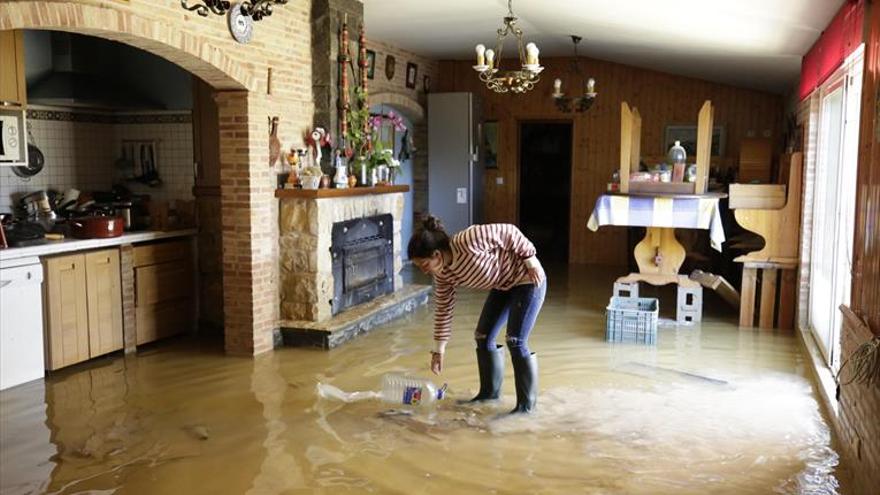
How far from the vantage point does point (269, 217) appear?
6.08 m

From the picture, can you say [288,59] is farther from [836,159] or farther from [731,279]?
[731,279]

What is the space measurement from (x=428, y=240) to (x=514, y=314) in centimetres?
75

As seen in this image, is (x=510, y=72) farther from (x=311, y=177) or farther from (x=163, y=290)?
(x=163, y=290)

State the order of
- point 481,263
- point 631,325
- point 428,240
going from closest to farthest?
point 428,240 → point 481,263 → point 631,325

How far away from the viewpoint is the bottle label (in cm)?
469

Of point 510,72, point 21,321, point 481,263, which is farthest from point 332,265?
point 481,263

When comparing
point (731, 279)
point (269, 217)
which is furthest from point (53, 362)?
point (731, 279)

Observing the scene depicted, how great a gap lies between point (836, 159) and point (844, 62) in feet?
3.81

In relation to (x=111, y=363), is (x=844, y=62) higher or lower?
higher

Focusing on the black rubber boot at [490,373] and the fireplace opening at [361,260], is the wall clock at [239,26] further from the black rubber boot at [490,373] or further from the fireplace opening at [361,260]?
the black rubber boot at [490,373]

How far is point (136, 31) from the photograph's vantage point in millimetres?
4578

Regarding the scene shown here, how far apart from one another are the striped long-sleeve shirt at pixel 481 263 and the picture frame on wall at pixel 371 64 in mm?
5326

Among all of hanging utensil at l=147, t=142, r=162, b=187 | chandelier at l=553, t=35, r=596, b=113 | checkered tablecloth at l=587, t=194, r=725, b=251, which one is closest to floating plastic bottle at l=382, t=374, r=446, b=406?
checkered tablecloth at l=587, t=194, r=725, b=251

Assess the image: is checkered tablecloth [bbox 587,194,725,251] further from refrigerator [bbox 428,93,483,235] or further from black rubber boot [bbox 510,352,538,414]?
refrigerator [bbox 428,93,483,235]
